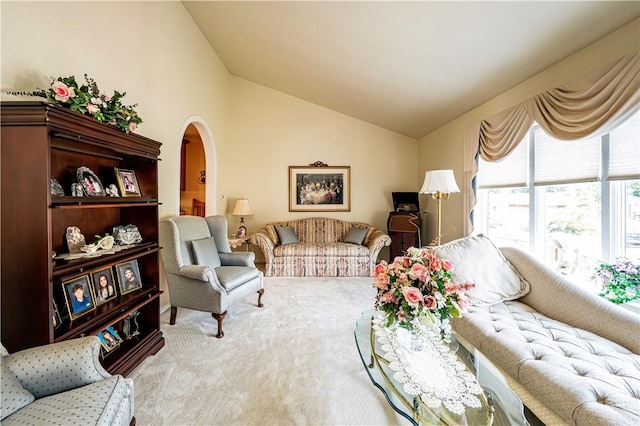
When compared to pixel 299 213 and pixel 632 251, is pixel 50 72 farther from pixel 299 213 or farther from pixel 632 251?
pixel 632 251

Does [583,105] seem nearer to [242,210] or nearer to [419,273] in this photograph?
[419,273]

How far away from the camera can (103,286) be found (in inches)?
71.4

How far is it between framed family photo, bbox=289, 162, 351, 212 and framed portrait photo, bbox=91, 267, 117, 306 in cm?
350

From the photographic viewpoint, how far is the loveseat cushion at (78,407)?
3.05 feet

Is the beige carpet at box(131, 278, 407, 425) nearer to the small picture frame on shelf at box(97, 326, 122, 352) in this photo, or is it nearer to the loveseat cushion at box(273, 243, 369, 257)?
the small picture frame on shelf at box(97, 326, 122, 352)

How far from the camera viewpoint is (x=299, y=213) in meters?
5.23

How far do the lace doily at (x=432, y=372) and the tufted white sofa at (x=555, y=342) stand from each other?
27cm

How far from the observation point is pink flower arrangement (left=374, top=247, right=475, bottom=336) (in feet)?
4.09

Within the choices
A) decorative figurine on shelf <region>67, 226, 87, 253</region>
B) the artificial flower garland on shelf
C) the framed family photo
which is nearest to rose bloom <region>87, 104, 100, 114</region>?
the artificial flower garland on shelf

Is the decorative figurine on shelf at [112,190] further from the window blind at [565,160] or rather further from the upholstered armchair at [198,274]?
the window blind at [565,160]

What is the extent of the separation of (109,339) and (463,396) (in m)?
2.38

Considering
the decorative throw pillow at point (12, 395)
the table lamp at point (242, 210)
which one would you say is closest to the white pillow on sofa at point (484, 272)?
the decorative throw pillow at point (12, 395)

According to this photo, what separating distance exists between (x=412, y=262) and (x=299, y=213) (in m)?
3.97

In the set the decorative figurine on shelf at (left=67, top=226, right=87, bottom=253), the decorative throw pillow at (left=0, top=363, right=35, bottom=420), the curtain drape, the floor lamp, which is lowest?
the decorative throw pillow at (left=0, top=363, right=35, bottom=420)
